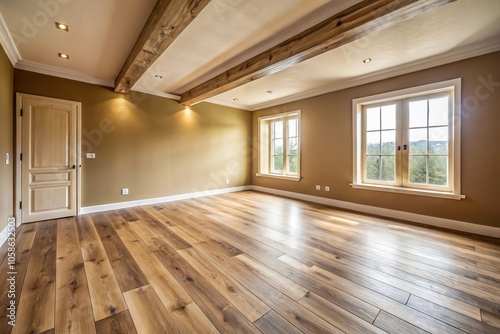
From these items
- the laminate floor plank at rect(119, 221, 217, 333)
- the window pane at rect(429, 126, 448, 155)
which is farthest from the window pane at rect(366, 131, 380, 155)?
the laminate floor plank at rect(119, 221, 217, 333)

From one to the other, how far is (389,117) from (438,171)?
1223 mm

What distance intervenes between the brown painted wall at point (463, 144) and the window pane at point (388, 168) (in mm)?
345

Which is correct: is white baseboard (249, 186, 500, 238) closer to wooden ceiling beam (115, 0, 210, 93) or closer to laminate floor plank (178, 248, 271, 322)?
laminate floor plank (178, 248, 271, 322)

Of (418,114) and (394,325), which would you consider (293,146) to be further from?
(394,325)

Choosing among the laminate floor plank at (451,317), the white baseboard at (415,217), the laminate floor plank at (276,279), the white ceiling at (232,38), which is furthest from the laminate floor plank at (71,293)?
the white baseboard at (415,217)

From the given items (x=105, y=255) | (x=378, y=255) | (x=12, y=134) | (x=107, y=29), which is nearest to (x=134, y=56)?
(x=107, y=29)

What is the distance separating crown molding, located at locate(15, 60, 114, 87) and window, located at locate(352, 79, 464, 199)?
512 cm

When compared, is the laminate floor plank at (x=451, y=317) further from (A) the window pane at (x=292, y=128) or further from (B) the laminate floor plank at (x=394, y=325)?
(A) the window pane at (x=292, y=128)

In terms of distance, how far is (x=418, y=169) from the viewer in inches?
142

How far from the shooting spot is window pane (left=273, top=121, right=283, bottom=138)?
6074mm

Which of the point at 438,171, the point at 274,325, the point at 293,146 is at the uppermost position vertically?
the point at 293,146

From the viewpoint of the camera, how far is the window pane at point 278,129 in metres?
6.07

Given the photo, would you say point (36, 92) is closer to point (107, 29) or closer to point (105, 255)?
point (107, 29)

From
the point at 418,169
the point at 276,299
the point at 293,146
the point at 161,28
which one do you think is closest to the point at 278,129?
the point at 293,146
